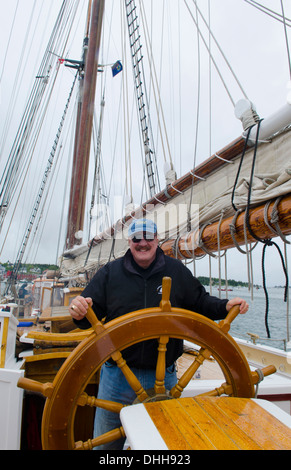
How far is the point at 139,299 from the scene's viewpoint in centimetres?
155

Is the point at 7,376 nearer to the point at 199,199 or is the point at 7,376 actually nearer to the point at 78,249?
the point at 199,199

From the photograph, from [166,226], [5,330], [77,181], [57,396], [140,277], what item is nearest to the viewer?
[57,396]

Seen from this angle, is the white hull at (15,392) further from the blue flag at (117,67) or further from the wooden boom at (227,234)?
the blue flag at (117,67)

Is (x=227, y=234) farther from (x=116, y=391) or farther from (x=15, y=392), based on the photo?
(x=15, y=392)

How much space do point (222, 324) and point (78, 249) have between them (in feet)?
24.6

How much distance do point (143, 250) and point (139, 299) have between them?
0.26 metres

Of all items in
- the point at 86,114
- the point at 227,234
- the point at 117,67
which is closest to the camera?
the point at 227,234

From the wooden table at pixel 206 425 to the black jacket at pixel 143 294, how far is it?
30 cm

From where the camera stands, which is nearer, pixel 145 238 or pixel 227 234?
pixel 145 238

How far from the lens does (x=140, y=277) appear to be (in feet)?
5.23

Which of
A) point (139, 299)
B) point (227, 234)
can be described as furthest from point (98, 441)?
point (227, 234)

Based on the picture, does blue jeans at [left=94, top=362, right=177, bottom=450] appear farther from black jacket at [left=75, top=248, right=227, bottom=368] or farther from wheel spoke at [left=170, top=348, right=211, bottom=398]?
wheel spoke at [left=170, top=348, right=211, bottom=398]

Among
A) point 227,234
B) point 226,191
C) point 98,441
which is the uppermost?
point 226,191

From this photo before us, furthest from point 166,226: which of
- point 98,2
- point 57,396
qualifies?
point 98,2
